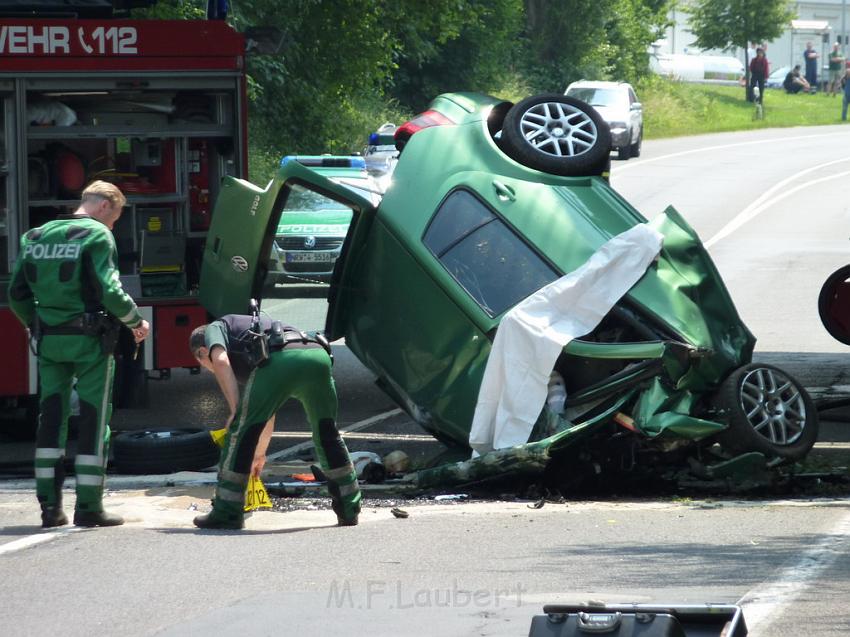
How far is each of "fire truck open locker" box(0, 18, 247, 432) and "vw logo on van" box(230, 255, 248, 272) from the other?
1.27 meters

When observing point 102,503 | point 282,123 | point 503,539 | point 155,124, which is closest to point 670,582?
point 503,539

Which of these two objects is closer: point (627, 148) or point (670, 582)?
point (670, 582)

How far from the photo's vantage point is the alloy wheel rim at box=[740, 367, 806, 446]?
8391 mm

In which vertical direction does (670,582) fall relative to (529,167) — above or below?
below

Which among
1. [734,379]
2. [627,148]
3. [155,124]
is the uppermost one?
[155,124]

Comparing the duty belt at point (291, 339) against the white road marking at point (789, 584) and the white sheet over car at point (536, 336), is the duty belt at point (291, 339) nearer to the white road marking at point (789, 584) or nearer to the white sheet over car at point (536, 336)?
the white sheet over car at point (536, 336)

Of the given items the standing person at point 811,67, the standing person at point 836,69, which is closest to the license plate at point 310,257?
the standing person at point 836,69

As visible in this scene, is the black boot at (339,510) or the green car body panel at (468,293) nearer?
the black boot at (339,510)

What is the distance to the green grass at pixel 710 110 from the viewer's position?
44.9 meters

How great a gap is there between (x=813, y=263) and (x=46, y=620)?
1645cm

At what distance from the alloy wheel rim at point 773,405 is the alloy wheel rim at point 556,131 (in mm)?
2007

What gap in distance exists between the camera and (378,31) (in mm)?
21719

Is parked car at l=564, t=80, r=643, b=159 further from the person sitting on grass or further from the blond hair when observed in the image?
the blond hair

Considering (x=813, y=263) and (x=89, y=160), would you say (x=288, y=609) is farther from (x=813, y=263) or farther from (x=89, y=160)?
(x=813, y=263)
